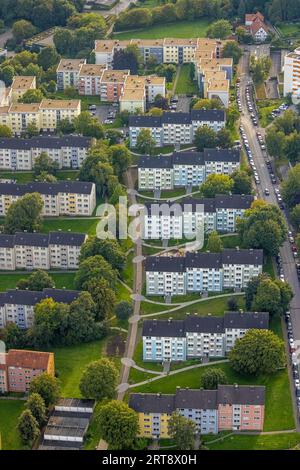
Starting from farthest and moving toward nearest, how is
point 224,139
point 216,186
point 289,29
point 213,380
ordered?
point 289,29 → point 224,139 → point 216,186 → point 213,380

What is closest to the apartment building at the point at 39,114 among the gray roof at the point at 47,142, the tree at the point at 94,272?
the gray roof at the point at 47,142

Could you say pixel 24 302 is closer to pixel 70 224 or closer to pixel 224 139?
pixel 70 224

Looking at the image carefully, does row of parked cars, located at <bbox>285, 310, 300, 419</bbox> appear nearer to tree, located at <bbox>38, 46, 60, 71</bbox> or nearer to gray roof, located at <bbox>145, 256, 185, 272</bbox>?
gray roof, located at <bbox>145, 256, 185, 272</bbox>

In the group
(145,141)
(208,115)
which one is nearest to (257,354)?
(145,141)

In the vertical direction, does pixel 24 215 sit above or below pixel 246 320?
above

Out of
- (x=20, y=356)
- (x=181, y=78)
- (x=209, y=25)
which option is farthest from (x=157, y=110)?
(x=20, y=356)

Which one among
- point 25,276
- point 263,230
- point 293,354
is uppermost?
point 263,230
